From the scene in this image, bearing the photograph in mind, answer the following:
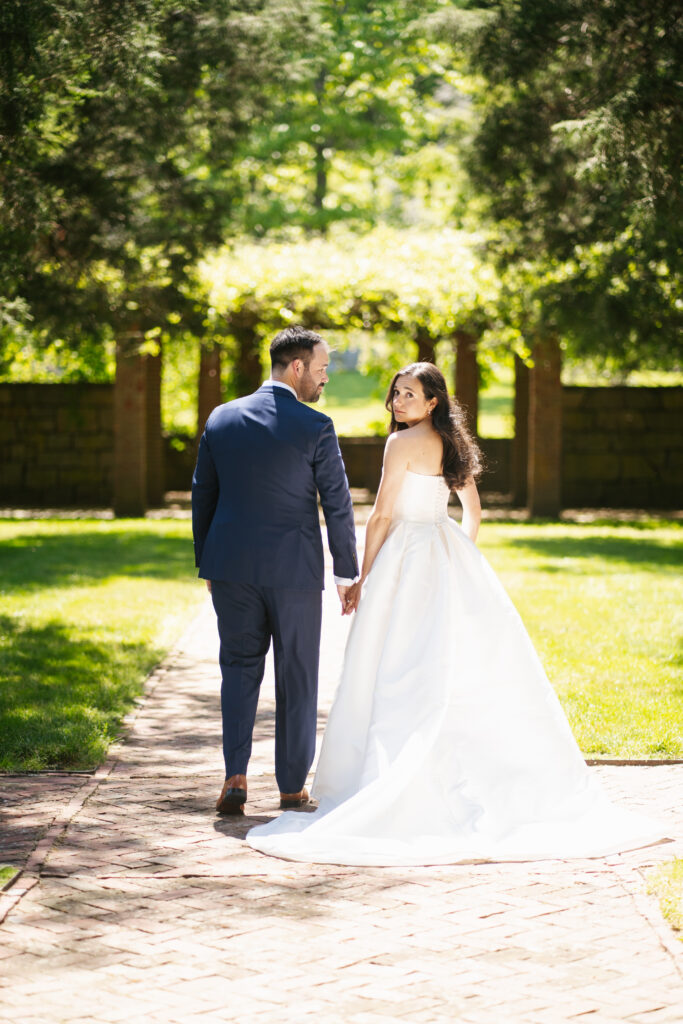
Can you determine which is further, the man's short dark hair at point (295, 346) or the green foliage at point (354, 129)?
the green foliage at point (354, 129)

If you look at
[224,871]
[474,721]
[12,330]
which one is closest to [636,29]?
[12,330]

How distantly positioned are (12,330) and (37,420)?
10063 mm

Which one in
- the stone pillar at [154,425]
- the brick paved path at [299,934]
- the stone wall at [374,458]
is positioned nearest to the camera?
the brick paved path at [299,934]

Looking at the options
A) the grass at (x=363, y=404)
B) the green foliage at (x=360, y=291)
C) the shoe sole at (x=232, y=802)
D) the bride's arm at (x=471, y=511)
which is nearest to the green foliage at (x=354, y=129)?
the grass at (x=363, y=404)

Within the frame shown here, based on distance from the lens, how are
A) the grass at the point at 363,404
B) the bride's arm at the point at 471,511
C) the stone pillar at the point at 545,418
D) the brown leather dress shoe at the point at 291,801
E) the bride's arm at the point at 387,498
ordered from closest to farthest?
the brown leather dress shoe at the point at 291,801 < the bride's arm at the point at 387,498 < the bride's arm at the point at 471,511 < the stone pillar at the point at 545,418 < the grass at the point at 363,404

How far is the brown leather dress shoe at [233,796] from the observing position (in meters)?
5.38

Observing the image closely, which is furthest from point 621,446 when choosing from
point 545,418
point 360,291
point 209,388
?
point 209,388

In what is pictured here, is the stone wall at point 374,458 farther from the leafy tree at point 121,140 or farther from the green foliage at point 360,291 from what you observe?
the leafy tree at point 121,140

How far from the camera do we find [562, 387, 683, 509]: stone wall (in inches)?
872

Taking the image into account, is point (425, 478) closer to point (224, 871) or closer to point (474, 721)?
point (474, 721)

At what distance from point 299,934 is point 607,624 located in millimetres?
6863

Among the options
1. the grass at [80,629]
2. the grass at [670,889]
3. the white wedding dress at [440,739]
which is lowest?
the grass at [80,629]

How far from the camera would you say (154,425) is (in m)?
22.2

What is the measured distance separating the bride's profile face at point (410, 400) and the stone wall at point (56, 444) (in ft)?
55.6
